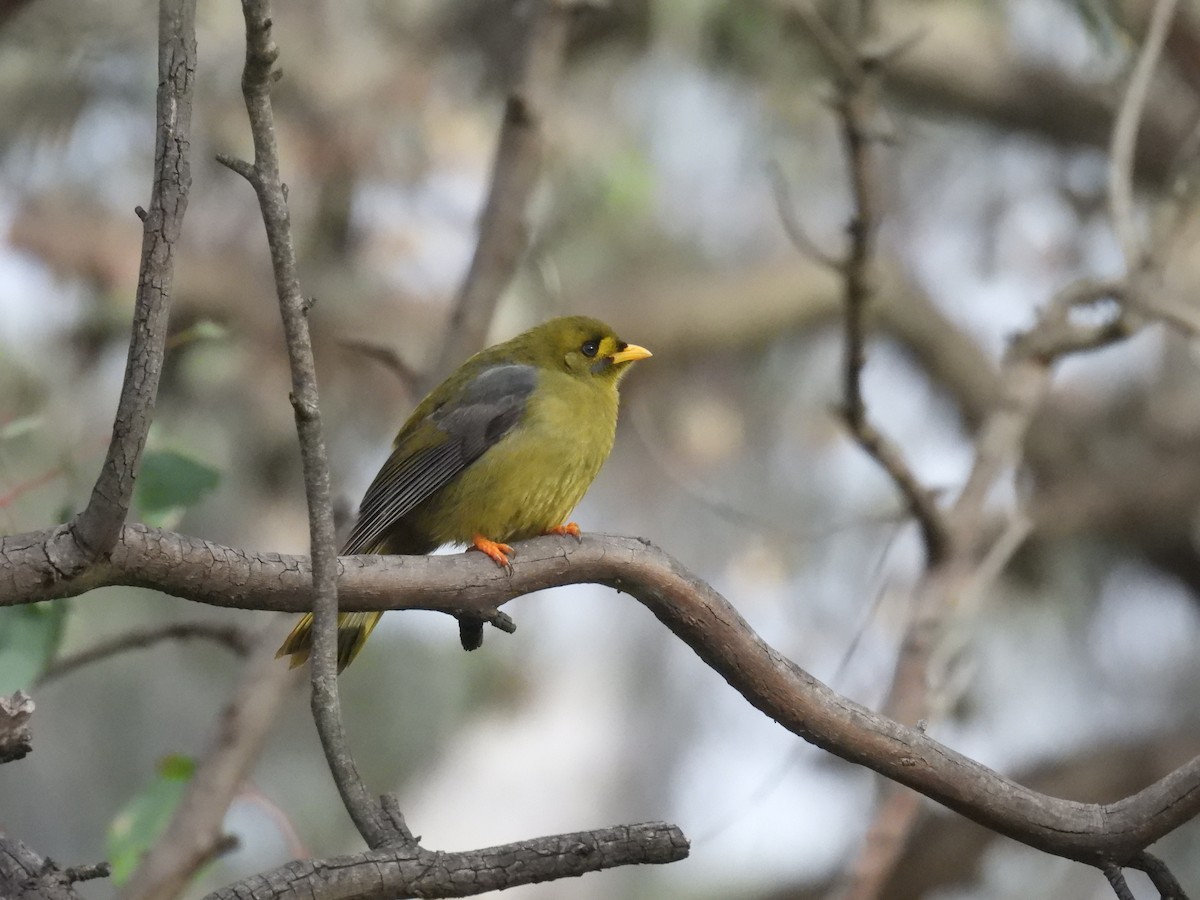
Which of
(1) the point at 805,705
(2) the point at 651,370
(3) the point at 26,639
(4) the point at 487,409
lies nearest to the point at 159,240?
(1) the point at 805,705

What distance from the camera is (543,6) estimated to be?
5066mm

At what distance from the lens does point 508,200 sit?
4.91 meters

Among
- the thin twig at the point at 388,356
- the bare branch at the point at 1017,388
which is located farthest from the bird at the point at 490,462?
the bare branch at the point at 1017,388

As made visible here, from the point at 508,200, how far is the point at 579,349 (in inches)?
34.0

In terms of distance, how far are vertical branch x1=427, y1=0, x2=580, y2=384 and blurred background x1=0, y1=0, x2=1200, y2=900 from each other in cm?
159

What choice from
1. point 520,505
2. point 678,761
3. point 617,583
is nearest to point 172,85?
point 617,583

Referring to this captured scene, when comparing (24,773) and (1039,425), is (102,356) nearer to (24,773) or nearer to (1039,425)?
(24,773)

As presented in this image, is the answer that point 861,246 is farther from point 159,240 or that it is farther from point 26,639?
point 159,240

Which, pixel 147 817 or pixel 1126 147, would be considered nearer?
pixel 147 817

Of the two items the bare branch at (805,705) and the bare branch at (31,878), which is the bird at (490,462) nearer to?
the bare branch at (805,705)

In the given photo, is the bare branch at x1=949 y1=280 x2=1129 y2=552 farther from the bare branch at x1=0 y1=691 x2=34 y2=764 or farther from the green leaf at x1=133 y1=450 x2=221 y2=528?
the bare branch at x1=0 y1=691 x2=34 y2=764

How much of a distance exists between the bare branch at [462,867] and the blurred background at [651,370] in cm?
456

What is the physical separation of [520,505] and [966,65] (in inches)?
209

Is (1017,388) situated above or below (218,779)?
above
